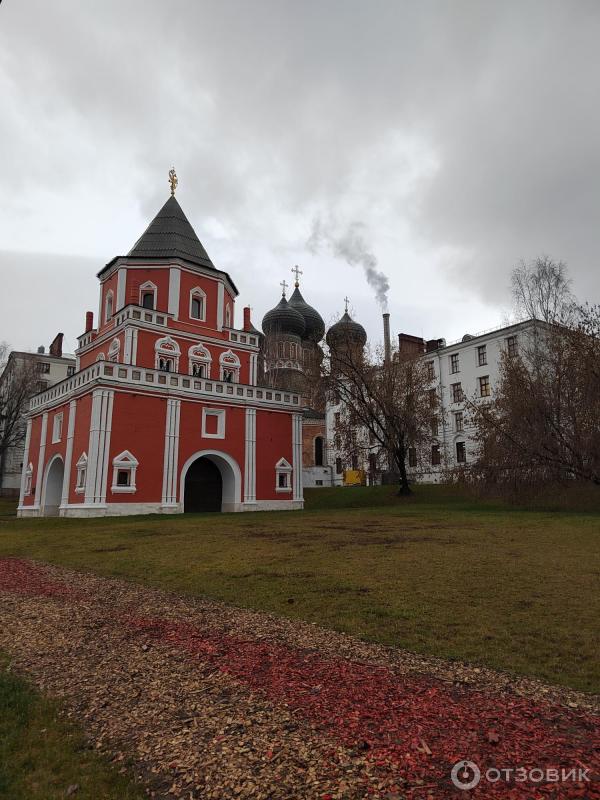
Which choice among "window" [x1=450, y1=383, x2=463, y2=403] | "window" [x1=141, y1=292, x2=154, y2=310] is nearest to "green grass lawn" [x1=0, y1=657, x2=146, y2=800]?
"window" [x1=141, y1=292, x2=154, y2=310]

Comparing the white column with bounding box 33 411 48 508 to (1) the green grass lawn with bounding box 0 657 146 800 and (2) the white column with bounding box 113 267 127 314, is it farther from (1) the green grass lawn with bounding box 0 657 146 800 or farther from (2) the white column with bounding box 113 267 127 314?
→ (1) the green grass lawn with bounding box 0 657 146 800

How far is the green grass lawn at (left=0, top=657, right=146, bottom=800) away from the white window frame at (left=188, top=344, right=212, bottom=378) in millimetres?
26640

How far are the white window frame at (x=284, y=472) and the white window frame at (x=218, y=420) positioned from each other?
12.3 ft

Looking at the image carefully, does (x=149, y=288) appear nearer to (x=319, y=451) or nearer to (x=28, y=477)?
(x=28, y=477)

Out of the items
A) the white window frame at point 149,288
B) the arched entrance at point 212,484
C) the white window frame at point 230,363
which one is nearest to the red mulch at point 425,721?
the arched entrance at point 212,484

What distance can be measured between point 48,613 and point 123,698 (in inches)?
129

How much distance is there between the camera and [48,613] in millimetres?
6895

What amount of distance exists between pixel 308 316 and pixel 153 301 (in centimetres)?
3048

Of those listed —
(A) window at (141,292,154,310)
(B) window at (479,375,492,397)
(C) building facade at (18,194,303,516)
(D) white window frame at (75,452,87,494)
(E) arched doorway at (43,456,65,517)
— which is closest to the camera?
(D) white window frame at (75,452,87,494)

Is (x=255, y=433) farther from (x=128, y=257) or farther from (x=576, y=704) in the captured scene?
(x=576, y=704)

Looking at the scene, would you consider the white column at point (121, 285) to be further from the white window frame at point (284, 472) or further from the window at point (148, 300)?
the white window frame at point (284, 472)

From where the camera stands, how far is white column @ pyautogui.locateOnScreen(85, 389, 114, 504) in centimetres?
2291

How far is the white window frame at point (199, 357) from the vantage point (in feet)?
99.0

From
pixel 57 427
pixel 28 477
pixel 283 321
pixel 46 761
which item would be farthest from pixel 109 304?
pixel 46 761
